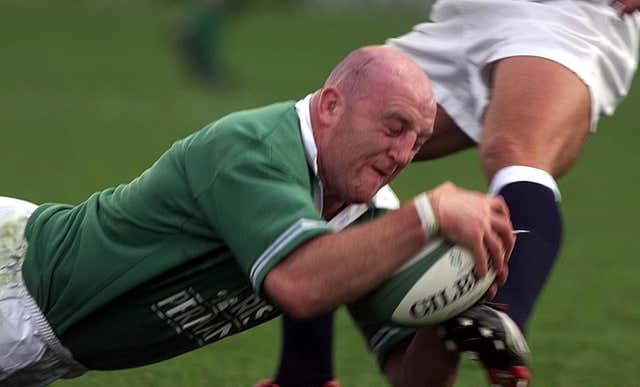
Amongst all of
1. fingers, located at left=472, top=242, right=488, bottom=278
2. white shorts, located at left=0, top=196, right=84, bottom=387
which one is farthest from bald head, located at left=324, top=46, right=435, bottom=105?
white shorts, located at left=0, top=196, right=84, bottom=387

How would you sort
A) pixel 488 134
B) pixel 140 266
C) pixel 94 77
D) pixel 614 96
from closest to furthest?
pixel 140 266, pixel 488 134, pixel 614 96, pixel 94 77

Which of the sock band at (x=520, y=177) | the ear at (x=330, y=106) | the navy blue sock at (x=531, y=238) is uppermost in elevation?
the ear at (x=330, y=106)

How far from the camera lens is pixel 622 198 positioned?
34.1 feet

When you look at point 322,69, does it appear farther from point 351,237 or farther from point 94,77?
point 351,237

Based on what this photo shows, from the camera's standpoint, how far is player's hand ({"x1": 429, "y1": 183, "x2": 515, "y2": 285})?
325 cm

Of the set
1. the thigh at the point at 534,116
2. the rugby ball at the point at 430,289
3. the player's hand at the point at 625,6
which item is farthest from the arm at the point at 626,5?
the rugby ball at the point at 430,289

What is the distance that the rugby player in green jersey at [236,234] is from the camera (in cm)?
323

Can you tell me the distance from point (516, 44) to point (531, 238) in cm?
63

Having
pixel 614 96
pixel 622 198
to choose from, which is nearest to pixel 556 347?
pixel 614 96

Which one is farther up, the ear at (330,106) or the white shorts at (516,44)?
the ear at (330,106)

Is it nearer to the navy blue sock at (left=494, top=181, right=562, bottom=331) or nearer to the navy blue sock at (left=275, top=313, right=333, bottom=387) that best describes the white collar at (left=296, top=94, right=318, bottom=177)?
the navy blue sock at (left=494, top=181, right=562, bottom=331)

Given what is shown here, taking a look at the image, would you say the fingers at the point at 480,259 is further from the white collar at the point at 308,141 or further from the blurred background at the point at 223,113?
the blurred background at the point at 223,113

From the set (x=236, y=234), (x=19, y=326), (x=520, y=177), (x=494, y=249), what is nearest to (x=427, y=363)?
(x=520, y=177)

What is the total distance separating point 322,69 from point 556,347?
14.6m
